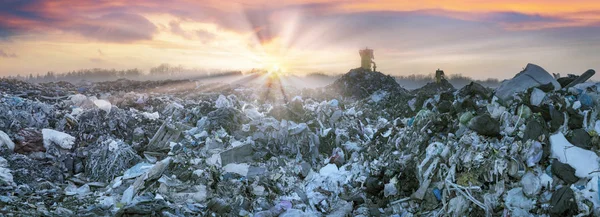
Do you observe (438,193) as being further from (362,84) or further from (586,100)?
(362,84)

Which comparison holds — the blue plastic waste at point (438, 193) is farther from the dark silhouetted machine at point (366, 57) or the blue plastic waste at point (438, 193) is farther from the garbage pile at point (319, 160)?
the dark silhouetted machine at point (366, 57)

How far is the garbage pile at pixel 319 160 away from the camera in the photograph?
5.09m

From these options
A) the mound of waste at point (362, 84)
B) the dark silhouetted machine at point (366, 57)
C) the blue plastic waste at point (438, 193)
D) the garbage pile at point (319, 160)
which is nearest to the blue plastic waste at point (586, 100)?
the garbage pile at point (319, 160)

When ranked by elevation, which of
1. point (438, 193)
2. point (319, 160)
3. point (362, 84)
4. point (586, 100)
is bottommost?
point (319, 160)

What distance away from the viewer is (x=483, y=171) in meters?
5.22

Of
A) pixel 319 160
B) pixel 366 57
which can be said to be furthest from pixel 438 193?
pixel 366 57

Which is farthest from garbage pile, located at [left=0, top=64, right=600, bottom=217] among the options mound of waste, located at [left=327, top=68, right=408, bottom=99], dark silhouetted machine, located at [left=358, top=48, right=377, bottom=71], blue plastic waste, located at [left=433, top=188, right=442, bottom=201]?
dark silhouetted machine, located at [left=358, top=48, right=377, bottom=71]

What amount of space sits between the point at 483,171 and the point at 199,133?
5.82 m

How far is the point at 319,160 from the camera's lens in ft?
26.2

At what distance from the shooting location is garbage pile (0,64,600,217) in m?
5.09

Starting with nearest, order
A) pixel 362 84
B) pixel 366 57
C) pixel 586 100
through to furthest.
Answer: pixel 586 100 < pixel 362 84 < pixel 366 57

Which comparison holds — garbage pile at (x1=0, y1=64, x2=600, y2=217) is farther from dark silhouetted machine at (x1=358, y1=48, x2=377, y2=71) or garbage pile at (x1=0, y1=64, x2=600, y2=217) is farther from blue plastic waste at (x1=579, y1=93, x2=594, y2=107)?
dark silhouetted machine at (x1=358, y1=48, x2=377, y2=71)

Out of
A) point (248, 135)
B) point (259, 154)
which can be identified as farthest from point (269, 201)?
point (248, 135)

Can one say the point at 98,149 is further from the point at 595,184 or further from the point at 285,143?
the point at 595,184
